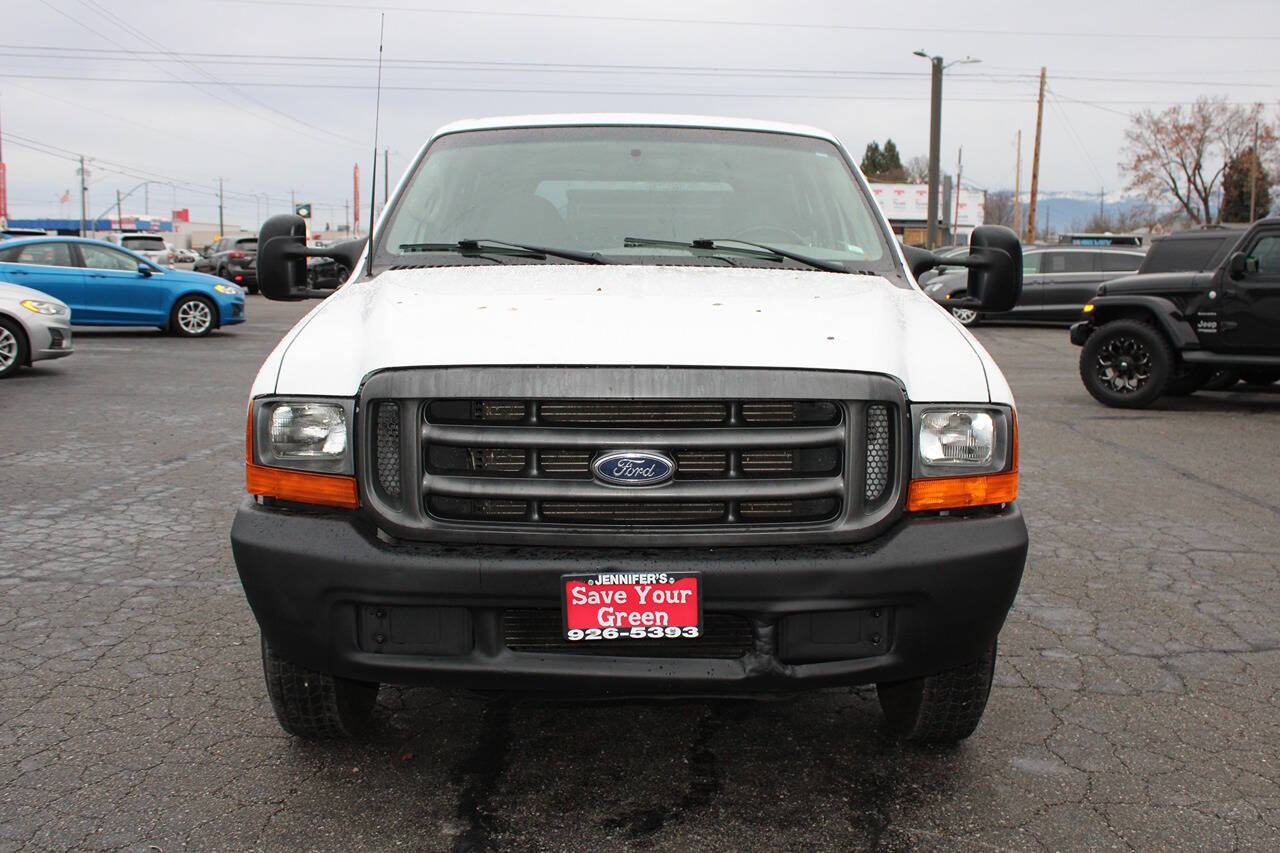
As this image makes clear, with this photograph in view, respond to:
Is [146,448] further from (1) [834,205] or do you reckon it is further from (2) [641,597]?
(2) [641,597]

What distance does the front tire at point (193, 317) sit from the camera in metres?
18.2

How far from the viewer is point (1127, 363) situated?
11.5m

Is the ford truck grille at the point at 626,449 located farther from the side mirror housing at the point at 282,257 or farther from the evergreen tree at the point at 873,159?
the evergreen tree at the point at 873,159

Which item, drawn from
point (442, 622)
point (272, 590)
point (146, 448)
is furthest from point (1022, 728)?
point (146, 448)

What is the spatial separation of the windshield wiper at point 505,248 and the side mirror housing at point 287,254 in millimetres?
469

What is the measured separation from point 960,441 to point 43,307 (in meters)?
12.4

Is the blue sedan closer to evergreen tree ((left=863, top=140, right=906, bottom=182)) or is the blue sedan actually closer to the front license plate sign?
the front license plate sign

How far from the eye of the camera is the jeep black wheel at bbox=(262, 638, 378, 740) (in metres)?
3.10

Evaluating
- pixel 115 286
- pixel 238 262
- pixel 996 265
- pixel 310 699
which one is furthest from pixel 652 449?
pixel 238 262

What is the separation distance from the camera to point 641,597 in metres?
2.63

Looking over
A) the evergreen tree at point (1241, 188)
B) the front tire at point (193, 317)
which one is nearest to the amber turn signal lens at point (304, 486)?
the front tire at point (193, 317)

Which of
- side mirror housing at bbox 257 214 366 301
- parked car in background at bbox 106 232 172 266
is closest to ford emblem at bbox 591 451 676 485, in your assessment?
side mirror housing at bbox 257 214 366 301

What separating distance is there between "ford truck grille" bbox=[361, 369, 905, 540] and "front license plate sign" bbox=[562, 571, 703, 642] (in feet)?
0.41

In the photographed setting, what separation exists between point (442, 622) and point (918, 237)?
252ft
